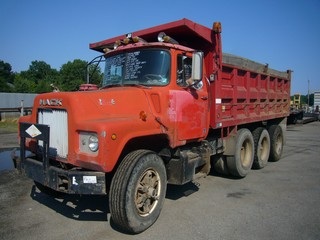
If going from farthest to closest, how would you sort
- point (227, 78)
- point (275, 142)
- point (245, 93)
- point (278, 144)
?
point (278, 144)
point (275, 142)
point (245, 93)
point (227, 78)

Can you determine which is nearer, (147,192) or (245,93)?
(147,192)

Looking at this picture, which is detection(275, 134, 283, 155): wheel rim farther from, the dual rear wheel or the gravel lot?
the gravel lot

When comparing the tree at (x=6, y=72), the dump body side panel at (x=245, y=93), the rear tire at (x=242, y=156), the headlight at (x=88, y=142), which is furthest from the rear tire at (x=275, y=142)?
the tree at (x=6, y=72)

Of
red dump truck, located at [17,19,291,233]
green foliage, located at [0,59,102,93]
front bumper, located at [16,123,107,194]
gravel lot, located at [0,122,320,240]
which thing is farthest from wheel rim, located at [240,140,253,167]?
green foliage, located at [0,59,102,93]

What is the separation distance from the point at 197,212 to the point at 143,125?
1752 mm

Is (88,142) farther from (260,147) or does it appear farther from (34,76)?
(34,76)

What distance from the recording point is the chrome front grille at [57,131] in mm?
4520

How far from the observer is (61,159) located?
4.58 metres

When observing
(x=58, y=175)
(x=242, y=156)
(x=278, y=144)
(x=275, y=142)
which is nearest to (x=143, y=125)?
(x=58, y=175)

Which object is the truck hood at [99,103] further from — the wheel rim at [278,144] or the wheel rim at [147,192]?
the wheel rim at [278,144]

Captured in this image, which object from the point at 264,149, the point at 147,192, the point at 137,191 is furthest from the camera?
the point at 264,149

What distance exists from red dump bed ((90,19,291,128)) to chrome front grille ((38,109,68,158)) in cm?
235

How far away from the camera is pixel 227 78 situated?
701 cm

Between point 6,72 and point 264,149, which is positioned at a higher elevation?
point 6,72
